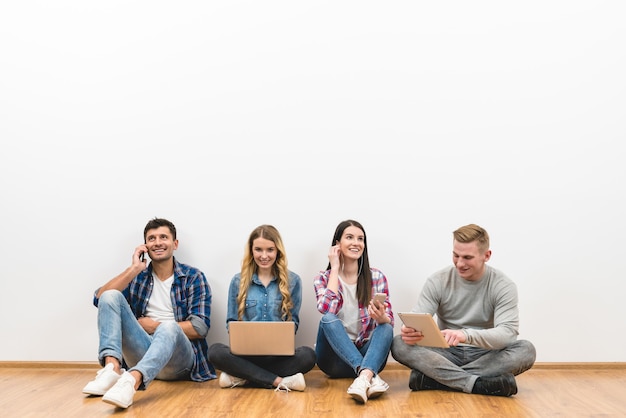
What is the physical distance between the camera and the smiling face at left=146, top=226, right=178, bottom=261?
3.64m

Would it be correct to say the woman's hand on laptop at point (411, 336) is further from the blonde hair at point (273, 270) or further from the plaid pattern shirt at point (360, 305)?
the blonde hair at point (273, 270)

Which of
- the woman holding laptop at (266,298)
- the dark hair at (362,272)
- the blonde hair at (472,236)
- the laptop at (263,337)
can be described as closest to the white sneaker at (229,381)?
the woman holding laptop at (266,298)

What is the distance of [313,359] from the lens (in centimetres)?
338

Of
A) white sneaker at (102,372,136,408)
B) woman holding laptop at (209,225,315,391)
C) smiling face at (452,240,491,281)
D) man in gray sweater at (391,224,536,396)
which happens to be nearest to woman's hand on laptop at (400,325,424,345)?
man in gray sweater at (391,224,536,396)

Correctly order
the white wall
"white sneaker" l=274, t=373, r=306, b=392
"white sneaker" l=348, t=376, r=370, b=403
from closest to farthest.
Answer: "white sneaker" l=348, t=376, r=370, b=403, "white sneaker" l=274, t=373, r=306, b=392, the white wall

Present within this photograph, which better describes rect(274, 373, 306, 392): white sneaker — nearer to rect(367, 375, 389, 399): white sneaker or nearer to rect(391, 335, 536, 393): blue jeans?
rect(367, 375, 389, 399): white sneaker

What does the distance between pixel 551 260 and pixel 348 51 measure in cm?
154

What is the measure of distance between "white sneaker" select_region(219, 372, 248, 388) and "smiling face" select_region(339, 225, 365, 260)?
2.61 ft

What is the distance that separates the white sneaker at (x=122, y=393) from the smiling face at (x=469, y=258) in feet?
4.95

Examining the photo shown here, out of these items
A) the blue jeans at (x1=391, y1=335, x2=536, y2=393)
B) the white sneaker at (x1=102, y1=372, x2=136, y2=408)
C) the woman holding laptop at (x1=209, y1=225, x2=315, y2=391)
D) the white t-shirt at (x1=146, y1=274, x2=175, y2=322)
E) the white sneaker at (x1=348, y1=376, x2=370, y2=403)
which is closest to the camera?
the white sneaker at (x1=102, y1=372, x2=136, y2=408)

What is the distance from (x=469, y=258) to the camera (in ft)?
10.6

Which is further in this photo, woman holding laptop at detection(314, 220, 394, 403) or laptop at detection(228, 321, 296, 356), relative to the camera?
woman holding laptop at detection(314, 220, 394, 403)

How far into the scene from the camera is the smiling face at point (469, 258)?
3.22m

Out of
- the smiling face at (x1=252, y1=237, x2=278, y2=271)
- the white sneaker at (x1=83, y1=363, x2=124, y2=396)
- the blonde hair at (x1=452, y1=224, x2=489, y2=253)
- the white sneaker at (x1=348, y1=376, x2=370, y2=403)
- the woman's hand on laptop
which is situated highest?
the blonde hair at (x1=452, y1=224, x2=489, y2=253)
